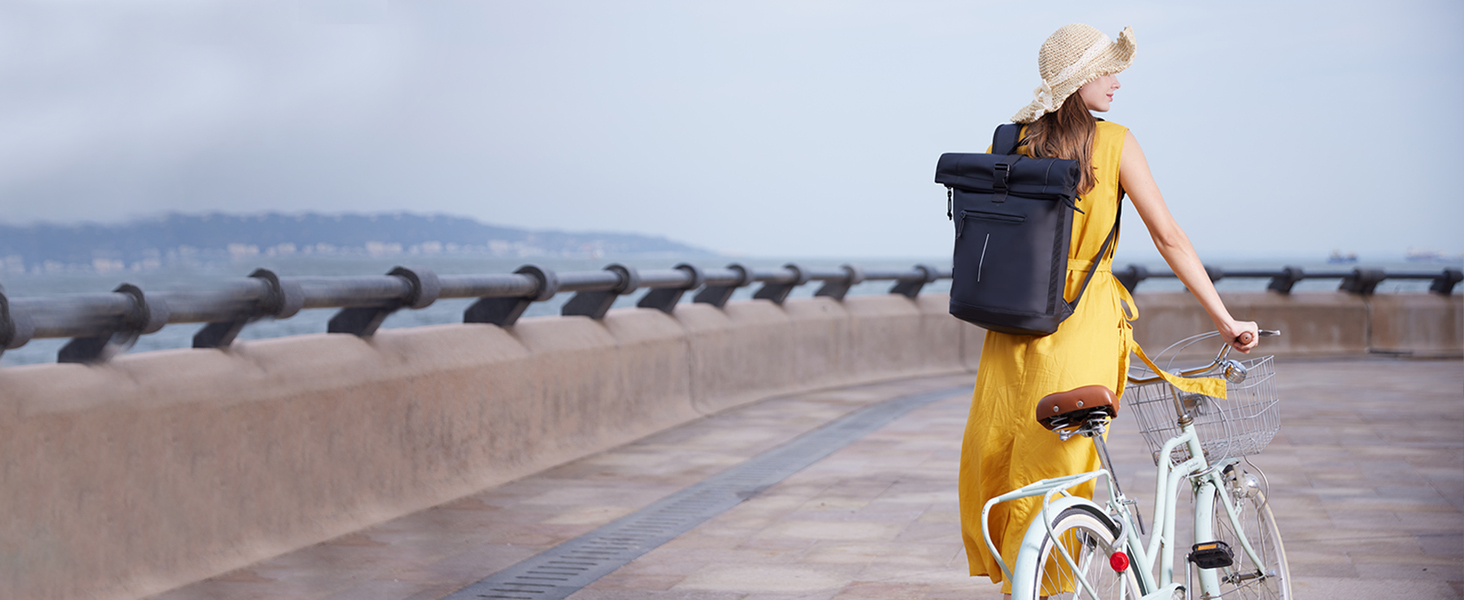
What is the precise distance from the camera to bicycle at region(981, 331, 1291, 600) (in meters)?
Answer: 2.96

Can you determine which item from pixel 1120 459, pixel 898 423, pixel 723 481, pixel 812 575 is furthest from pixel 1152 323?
pixel 812 575

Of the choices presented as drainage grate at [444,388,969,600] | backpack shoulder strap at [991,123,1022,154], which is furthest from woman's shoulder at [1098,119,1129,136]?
drainage grate at [444,388,969,600]

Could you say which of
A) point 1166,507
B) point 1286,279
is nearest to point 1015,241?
point 1166,507

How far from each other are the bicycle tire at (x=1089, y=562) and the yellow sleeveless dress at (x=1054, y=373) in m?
0.32

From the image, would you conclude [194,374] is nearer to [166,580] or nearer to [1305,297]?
[166,580]

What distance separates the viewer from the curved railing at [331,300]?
4.43 metres

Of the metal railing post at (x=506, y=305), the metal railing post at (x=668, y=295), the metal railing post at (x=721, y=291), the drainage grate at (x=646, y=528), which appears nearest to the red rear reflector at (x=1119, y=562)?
the drainage grate at (x=646, y=528)

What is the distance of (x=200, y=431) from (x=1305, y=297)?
14.3 m

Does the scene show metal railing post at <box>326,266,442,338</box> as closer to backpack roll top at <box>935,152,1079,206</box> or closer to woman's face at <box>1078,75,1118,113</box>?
backpack roll top at <box>935,152,1079,206</box>

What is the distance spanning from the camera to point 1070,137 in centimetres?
336

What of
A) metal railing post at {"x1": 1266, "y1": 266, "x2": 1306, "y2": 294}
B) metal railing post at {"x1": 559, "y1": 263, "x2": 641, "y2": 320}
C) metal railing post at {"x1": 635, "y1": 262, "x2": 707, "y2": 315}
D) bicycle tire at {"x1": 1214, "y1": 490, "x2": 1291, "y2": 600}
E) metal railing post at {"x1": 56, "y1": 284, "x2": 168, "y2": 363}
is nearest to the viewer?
bicycle tire at {"x1": 1214, "y1": 490, "x2": 1291, "y2": 600}

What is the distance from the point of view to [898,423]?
9422mm

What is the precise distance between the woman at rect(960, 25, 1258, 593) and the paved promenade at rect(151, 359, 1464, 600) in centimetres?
132

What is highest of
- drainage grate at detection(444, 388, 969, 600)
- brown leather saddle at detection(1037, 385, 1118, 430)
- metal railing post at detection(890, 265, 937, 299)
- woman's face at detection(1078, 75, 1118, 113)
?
woman's face at detection(1078, 75, 1118, 113)
